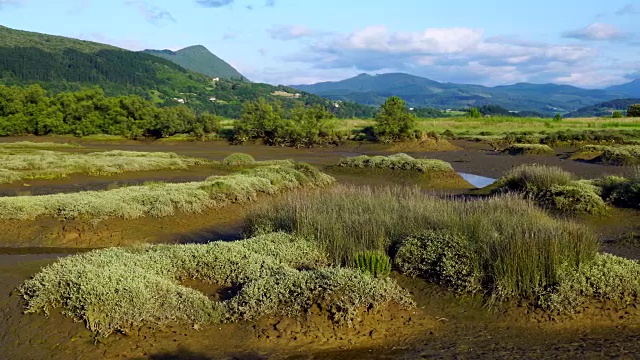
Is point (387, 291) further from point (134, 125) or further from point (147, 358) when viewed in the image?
point (134, 125)

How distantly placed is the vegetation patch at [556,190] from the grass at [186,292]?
35.0 feet

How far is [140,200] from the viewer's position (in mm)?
18422

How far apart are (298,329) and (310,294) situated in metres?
0.62

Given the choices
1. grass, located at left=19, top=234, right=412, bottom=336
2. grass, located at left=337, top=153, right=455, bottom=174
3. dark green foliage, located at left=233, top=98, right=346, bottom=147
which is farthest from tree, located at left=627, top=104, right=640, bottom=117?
grass, located at left=19, top=234, right=412, bottom=336

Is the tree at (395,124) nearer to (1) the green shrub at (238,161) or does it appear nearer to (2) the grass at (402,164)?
(2) the grass at (402,164)

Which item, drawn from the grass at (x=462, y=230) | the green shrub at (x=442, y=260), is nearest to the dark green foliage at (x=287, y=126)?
the grass at (x=462, y=230)

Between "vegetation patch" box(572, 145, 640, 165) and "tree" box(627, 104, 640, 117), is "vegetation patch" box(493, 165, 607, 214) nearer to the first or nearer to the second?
"vegetation patch" box(572, 145, 640, 165)

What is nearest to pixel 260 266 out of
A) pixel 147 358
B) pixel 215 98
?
pixel 147 358

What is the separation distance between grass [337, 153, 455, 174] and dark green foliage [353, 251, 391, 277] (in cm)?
2206

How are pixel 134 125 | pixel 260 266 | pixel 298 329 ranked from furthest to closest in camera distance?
pixel 134 125, pixel 260 266, pixel 298 329

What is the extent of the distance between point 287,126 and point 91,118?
26095 mm

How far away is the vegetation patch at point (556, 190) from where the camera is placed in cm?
1706

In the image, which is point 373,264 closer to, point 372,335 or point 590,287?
point 372,335

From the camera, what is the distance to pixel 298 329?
8.09 meters
